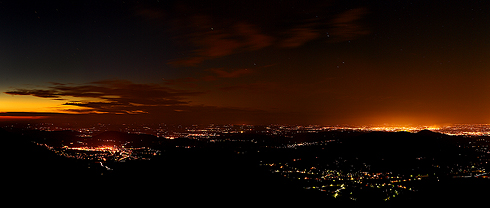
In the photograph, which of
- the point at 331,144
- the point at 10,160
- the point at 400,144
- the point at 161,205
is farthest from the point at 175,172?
the point at 400,144

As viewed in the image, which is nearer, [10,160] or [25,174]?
[25,174]

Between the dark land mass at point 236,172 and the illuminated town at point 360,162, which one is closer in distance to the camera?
the dark land mass at point 236,172

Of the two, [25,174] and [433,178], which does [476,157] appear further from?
[25,174]

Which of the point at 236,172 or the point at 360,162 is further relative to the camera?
the point at 360,162

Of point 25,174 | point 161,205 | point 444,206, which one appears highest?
point 25,174

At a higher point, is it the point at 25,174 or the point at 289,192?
the point at 25,174

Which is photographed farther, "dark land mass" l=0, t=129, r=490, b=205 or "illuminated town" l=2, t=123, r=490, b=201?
"illuminated town" l=2, t=123, r=490, b=201

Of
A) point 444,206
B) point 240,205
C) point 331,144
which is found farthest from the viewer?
point 331,144

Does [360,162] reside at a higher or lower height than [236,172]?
lower
